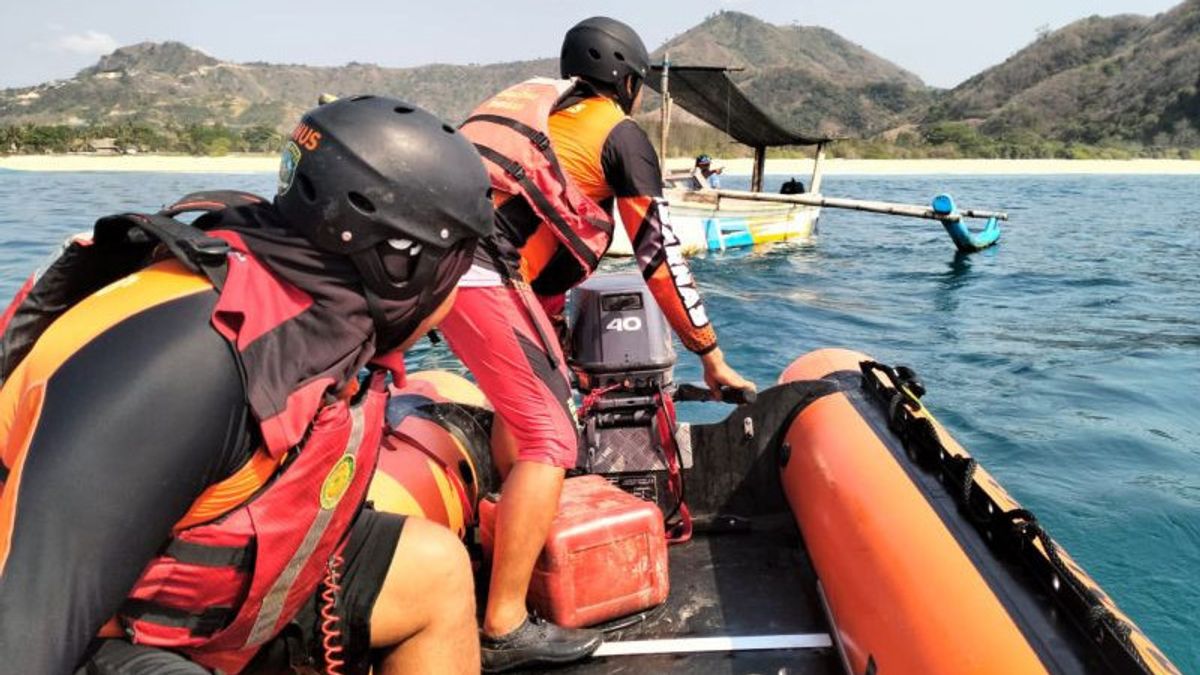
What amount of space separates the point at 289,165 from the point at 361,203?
0.54ft

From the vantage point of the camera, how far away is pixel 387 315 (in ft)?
4.49

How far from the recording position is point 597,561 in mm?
2518

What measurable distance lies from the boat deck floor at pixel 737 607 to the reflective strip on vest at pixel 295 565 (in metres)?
1.09

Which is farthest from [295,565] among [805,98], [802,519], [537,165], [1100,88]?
[805,98]

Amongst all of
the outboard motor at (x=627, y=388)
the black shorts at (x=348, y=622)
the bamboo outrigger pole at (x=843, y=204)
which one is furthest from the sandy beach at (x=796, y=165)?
the black shorts at (x=348, y=622)

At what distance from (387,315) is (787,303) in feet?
30.7

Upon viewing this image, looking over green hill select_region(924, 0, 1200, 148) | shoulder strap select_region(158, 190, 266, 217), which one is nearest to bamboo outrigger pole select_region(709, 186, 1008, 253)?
shoulder strap select_region(158, 190, 266, 217)

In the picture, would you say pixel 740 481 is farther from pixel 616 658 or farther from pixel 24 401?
pixel 24 401

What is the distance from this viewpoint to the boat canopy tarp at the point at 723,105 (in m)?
14.4

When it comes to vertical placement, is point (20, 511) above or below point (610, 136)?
below

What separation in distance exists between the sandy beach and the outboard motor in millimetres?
36234

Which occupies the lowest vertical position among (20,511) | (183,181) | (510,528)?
(183,181)

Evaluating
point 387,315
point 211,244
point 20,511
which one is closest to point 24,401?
point 20,511

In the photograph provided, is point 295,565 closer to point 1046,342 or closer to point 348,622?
point 348,622
